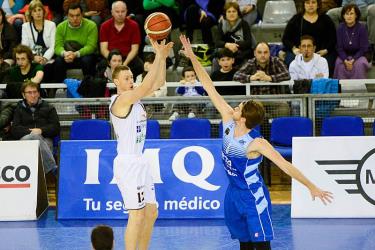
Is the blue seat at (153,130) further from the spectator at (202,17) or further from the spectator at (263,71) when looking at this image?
the spectator at (202,17)

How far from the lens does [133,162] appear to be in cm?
877

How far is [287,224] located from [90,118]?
418cm

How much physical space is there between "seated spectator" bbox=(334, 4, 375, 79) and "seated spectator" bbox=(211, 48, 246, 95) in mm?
1842

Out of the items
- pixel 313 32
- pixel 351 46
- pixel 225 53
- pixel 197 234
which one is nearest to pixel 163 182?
pixel 197 234

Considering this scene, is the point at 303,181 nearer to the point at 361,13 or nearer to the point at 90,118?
the point at 90,118

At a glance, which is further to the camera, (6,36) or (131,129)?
(6,36)

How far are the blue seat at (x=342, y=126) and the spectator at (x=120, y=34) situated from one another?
383cm

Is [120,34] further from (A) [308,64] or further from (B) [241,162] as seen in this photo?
(B) [241,162]

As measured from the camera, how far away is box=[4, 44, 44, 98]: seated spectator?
13.8 metres

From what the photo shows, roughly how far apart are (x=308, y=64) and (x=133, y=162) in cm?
579

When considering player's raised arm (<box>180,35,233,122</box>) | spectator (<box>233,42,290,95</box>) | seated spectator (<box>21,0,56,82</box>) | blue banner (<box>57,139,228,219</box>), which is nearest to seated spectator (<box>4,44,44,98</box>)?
seated spectator (<box>21,0,56,82</box>)

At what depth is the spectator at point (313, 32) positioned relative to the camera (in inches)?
571

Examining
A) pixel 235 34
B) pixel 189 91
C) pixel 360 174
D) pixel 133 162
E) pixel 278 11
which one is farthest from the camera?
pixel 278 11

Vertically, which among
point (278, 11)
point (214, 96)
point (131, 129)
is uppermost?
point (278, 11)
